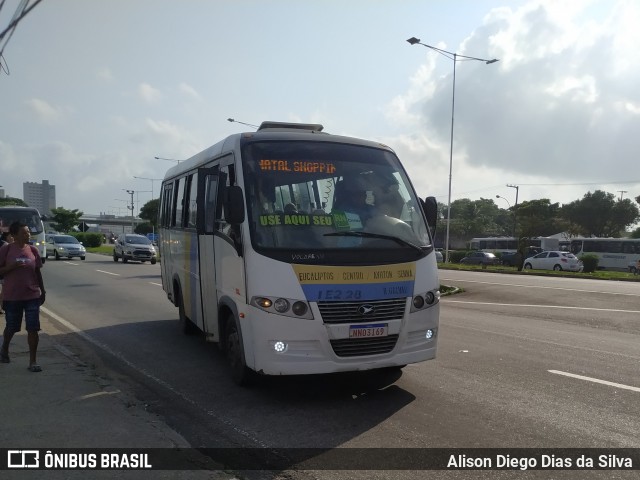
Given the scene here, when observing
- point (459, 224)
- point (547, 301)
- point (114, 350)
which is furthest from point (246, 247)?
point (459, 224)

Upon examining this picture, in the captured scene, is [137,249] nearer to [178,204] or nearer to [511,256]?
[178,204]

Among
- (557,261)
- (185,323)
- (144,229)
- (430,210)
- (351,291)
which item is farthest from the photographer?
(144,229)

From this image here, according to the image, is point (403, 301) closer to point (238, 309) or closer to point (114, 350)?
point (238, 309)

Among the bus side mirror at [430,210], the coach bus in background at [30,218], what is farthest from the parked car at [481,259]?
the bus side mirror at [430,210]

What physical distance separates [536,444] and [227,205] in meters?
3.76

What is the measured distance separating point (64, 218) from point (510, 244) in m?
59.9

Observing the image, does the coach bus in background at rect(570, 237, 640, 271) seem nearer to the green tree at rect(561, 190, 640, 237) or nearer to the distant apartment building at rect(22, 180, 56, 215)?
the green tree at rect(561, 190, 640, 237)

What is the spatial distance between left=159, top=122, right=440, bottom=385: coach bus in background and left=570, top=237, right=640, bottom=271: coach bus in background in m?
46.7

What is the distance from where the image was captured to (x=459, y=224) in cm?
9950

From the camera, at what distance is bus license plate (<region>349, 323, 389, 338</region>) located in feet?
19.2

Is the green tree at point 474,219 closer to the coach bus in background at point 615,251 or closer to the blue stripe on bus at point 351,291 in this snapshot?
the coach bus in background at point 615,251

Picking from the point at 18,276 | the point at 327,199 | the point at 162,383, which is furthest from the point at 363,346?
the point at 18,276

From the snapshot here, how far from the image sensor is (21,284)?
716 centimetres

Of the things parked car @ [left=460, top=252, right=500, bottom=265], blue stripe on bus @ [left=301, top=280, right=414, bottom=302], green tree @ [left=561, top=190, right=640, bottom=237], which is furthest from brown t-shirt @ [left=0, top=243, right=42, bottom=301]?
green tree @ [left=561, top=190, right=640, bottom=237]
